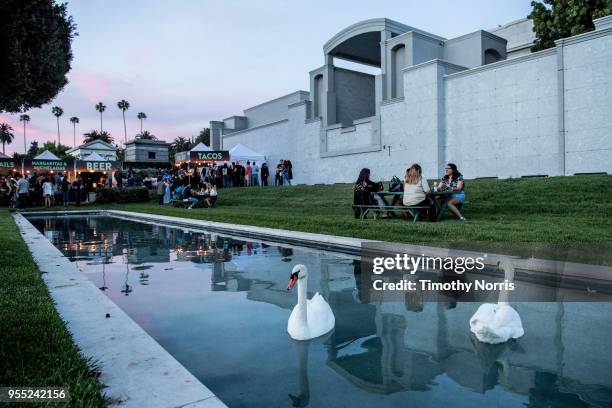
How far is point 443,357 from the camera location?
144 inches

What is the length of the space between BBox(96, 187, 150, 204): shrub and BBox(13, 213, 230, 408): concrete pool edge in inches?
957

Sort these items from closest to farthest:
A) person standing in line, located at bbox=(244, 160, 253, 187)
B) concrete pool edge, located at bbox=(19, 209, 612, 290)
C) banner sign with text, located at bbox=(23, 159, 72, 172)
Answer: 1. concrete pool edge, located at bbox=(19, 209, 612, 290)
2. person standing in line, located at bbox=(244, 160, 253, 187)
3. banner sign with text, located at bbox=(23, 159, 72, 172)

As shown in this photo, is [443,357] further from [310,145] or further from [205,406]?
[310,145]

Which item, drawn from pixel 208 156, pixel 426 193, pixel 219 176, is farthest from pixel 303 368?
pixel 219 176

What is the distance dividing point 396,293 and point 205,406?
358cm

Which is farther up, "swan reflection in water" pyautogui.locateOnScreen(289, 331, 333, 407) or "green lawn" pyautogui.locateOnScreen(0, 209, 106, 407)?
"green lawn" pyautogui.locateOnScreen(0, 209, 106, 407)

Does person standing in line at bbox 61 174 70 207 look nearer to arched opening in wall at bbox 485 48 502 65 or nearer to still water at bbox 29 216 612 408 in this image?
still water at bbox 29 216 612 408

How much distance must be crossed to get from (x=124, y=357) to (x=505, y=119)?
21.2 meters

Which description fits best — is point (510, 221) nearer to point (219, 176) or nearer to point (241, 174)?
point (241, 174)

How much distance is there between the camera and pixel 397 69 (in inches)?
1069

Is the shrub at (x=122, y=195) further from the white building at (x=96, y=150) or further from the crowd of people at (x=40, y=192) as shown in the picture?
the white building at (x=96, y=150)

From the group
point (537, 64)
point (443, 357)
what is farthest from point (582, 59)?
point (443, 357)

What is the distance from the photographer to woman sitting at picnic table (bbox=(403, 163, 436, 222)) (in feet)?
37.8

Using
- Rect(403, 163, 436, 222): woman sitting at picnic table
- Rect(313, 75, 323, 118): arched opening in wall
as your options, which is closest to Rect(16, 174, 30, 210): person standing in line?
Rect(313, 75, 323, 118): arched opening in wall
